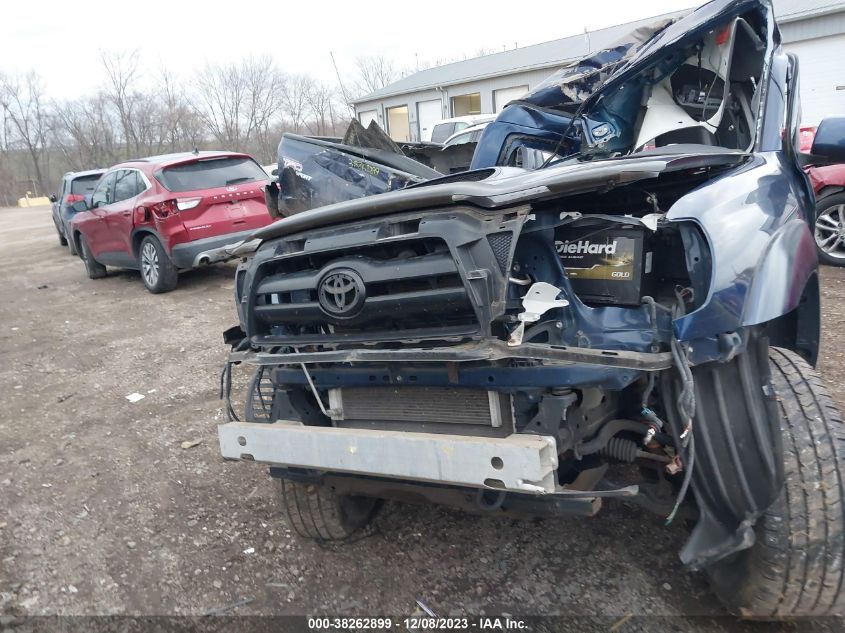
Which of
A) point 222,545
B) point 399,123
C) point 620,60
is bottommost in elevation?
point 222,545

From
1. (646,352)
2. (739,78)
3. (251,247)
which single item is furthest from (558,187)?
(739,78)

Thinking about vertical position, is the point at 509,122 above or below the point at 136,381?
above

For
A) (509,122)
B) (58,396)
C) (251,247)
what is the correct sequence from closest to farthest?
(251,247) < (509,122) < (58,396)

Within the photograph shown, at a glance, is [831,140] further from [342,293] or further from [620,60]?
[342,293]

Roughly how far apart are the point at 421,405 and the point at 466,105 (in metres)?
26.9

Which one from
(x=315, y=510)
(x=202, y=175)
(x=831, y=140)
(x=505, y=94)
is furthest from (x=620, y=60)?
(x=505, y=94)

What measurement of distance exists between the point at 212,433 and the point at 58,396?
1.88m

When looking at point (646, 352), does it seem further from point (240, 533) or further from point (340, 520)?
point (240, 533)

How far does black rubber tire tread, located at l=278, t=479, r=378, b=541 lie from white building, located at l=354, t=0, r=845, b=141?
7.54 m

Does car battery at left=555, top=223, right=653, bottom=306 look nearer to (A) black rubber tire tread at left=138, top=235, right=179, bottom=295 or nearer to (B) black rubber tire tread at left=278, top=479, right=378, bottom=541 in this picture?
(B) black rubber tire tread at left=278, top=479, right=378, bottom=541

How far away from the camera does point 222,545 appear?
10.1 feet

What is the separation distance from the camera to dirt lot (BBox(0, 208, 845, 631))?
102 inches

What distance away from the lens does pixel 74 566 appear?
3002mm

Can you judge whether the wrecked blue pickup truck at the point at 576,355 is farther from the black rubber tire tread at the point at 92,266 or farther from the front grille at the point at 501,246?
the black rubber tire tread at the point at 92,266
